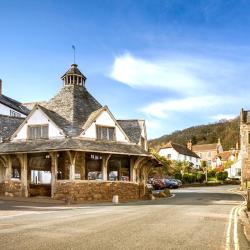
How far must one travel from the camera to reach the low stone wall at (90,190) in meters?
30.6

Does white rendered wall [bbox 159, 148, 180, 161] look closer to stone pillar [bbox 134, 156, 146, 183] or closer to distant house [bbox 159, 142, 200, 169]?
distant house [bbox 159, 142, 200, 169]

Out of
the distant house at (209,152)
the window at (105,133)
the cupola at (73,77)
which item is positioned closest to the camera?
the window at (105,133)

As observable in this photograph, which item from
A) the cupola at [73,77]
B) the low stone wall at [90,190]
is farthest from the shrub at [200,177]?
the low stone wall at [90,190]

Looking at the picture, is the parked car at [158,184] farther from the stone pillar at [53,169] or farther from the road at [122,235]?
the road at [122,235]

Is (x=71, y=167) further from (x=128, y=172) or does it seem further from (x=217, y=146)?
(x=217, y=146)

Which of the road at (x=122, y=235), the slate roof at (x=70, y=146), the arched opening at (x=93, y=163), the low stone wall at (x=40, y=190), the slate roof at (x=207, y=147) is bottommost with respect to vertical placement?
the low stone wall at (x=40, y=190)

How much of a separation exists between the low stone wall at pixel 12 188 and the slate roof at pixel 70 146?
111 inches

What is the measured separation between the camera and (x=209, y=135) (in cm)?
16312

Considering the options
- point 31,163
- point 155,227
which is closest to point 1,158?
point 31,163

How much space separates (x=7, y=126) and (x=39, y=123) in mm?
6294

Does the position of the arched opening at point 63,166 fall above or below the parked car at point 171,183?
above

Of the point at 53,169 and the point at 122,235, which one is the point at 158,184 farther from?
the point at 122,235

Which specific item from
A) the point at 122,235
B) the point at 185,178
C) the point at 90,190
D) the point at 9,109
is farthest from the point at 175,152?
the point at 122,235

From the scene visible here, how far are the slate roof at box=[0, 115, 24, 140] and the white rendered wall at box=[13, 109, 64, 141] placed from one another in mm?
2869
